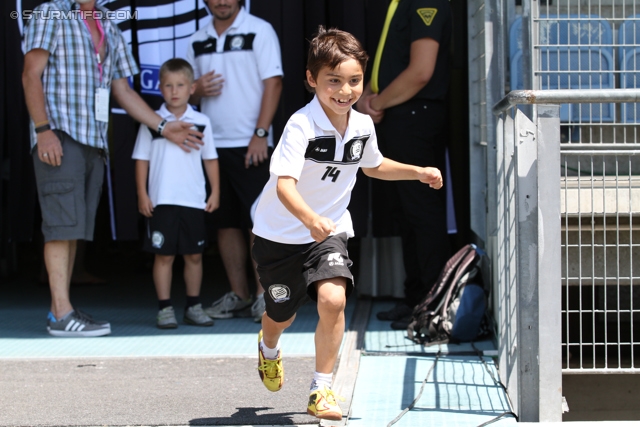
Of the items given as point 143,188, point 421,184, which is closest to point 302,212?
point 421,184

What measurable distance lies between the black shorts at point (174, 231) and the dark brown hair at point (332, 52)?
208 cm

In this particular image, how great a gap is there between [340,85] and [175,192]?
2195mm

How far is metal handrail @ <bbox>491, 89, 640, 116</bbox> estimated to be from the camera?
9.95ft

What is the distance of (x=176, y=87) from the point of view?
16.5 ft

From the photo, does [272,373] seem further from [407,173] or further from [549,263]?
[549,263]

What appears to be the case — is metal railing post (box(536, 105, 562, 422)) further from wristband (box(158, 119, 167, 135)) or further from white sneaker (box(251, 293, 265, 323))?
wristband (box(158, 119, 167, 135))

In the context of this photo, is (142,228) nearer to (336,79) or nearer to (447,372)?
(447,372)

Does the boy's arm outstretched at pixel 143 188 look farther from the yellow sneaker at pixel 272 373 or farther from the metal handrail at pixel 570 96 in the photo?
the metal handrail at pixel 570 96

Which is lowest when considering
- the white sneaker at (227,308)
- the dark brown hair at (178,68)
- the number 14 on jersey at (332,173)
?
the white sneaker at (227,308)

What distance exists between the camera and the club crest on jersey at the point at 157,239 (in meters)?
4.98

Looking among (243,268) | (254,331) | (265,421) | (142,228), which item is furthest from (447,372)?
(142,228)

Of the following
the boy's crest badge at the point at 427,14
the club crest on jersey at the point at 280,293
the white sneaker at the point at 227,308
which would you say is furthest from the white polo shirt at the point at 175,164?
the club crest on jersey at the point at 280,293

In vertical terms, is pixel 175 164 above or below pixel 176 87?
below

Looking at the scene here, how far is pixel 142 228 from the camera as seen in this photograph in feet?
23.4
